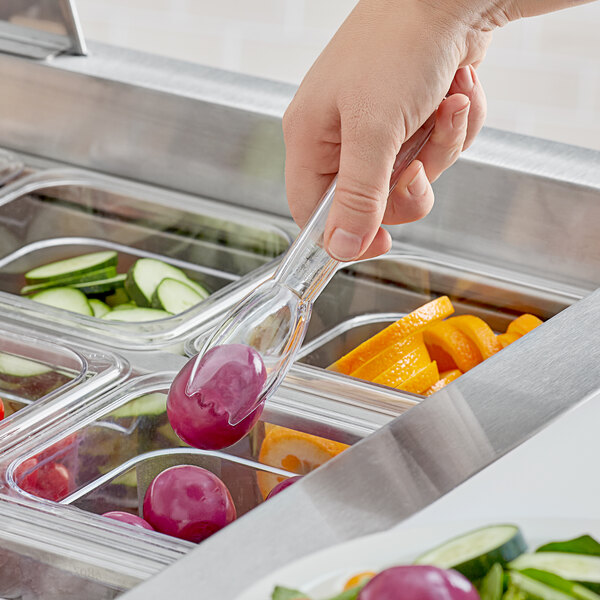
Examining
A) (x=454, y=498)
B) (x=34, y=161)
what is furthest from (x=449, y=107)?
(x=34, y=161)

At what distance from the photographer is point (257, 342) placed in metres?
0.77

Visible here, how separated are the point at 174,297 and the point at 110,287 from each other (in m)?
0.17

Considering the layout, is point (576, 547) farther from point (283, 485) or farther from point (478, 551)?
point (283, 485)

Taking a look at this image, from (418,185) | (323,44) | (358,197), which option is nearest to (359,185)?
(358,197)

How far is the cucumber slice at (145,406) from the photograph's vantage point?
98 centimetres

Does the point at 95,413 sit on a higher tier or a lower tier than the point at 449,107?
lower

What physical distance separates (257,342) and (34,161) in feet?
2.99

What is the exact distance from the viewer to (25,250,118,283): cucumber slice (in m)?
1.38

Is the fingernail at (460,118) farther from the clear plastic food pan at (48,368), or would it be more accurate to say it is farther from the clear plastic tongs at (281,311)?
the clear plastic food pan at (48,368)

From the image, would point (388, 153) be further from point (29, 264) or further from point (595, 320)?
point (29, 264)

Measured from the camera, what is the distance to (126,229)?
1488 millimetres

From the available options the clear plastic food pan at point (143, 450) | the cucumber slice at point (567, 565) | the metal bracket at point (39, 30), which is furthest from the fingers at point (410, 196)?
the metal bracket at point (39, 30)

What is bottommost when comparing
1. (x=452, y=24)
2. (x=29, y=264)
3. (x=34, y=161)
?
(x=29, y=264)

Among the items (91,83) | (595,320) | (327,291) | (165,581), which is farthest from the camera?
(91,83)
